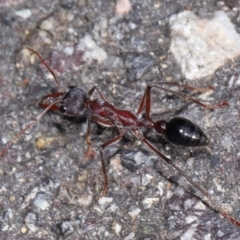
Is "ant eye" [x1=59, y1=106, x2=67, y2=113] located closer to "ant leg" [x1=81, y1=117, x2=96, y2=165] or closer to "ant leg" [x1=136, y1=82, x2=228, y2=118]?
"ant leg" [x1=81, y1=117, x2=96, y2=165]

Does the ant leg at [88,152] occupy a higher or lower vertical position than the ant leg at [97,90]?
lower

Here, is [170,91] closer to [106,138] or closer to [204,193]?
[106,138]

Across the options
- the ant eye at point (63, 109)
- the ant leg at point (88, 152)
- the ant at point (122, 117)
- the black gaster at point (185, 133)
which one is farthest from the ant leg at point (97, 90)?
the black gaster at point (185, 133)

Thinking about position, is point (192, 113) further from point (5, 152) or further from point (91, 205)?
point (5, 152)

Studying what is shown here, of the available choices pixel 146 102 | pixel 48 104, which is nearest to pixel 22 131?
pixel 48 104

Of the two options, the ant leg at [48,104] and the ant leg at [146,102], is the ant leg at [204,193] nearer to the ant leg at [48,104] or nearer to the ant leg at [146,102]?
the ant leg at [146,102]

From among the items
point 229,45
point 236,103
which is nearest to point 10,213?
point 236,103
